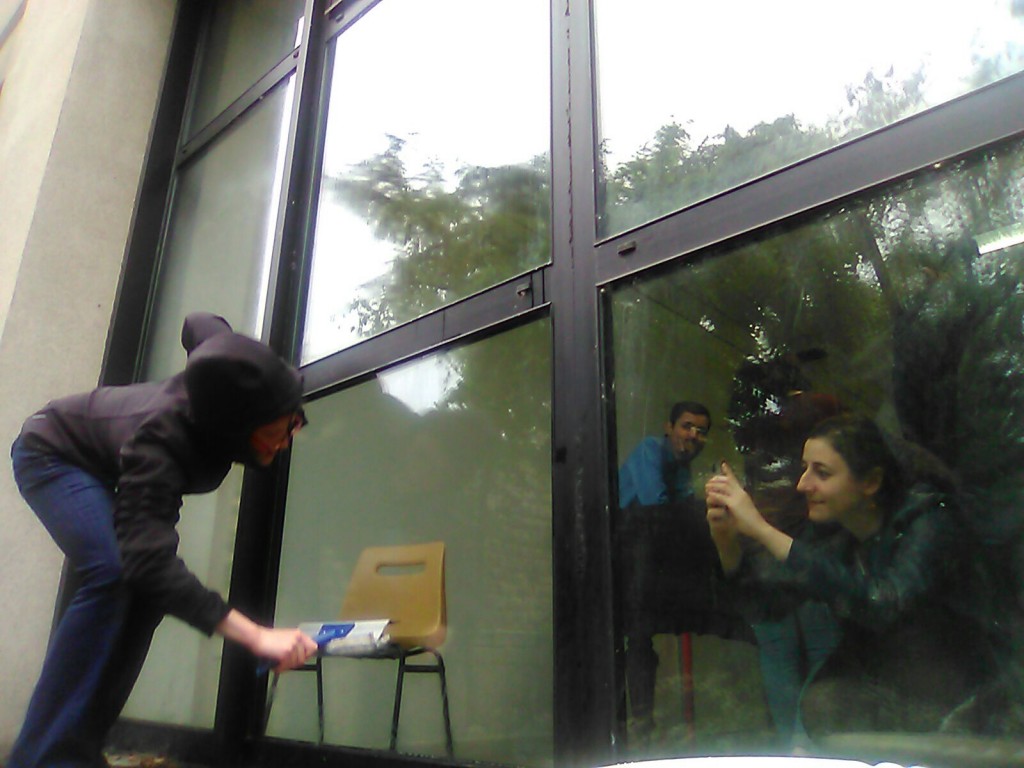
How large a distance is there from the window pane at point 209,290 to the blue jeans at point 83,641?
1.02 m

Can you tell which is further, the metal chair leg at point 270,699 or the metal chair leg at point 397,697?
the metal chair leg at point 270,699

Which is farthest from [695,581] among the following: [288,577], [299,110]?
[299,110]

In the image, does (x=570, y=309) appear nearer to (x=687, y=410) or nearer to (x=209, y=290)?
(x=687, y=410)

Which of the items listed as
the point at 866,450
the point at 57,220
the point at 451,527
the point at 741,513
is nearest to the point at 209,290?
the point at 57,220

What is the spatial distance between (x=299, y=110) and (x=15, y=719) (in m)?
2.46

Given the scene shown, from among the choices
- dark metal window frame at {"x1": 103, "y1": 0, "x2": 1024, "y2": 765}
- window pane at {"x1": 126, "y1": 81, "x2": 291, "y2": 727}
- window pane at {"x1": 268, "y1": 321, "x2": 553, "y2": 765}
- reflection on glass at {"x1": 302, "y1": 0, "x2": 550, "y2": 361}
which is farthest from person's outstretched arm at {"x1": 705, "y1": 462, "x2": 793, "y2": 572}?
window pane at {"x1": 126, "y1": 81, "x2": 291, "y2": 727}

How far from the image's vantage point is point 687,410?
169cm

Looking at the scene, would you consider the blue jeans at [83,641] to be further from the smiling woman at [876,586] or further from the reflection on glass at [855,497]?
the smiling woman at [876,586]

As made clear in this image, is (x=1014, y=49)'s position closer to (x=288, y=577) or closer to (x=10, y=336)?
(x=288, y=577)

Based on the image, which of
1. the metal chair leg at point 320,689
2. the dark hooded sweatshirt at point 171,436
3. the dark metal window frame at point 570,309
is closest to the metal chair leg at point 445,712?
the dark metal window frame at point 570,309

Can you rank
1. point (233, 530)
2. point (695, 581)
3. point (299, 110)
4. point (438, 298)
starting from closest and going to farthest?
point (695, 581) → point (438, 298) → point (233, 530) → point (299, 110)

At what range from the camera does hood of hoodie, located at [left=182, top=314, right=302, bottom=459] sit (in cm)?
160

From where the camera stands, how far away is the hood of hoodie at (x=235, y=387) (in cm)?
160

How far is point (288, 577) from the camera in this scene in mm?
2539
